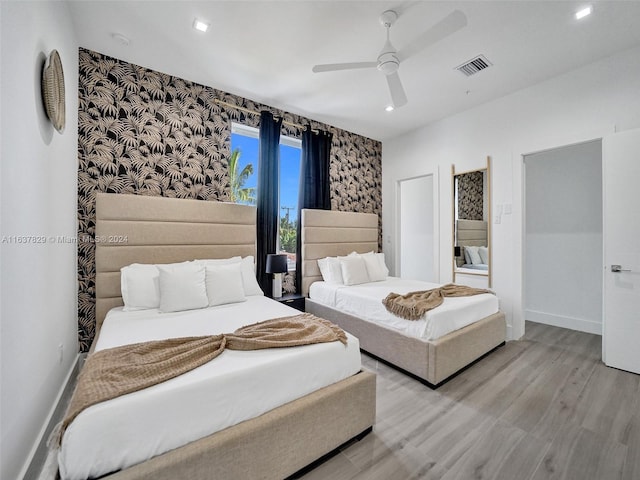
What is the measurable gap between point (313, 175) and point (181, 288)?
2.48 meters

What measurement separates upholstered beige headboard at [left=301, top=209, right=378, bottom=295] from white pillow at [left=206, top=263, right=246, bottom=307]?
130cm

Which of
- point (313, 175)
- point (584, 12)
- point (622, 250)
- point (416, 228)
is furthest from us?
point (416, 228)

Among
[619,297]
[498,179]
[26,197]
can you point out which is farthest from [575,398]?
[26,197]

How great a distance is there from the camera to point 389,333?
2.65m

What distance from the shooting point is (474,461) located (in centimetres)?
159

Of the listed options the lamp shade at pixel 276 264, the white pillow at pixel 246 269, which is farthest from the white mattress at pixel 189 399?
the lamp shade at pixel 276 264

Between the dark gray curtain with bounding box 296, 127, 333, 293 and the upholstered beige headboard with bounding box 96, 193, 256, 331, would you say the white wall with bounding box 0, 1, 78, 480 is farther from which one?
the dark gray curtain with bounding box 296, 127, 333, 293

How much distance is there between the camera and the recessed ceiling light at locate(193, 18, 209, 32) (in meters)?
2.23

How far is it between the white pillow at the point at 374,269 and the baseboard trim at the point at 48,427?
10.5 ft

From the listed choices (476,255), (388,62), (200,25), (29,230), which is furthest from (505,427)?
(200,25)

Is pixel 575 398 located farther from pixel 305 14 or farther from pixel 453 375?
pixel 305 14

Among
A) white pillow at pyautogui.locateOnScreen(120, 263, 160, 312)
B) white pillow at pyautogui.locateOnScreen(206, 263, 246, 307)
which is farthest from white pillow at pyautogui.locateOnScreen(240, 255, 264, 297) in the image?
white pillow at pyautogui.locateOnScreen(120, 263, 160, 312)

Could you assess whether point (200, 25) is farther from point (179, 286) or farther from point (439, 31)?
point (179, 286)

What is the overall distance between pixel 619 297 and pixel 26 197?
4.59m
